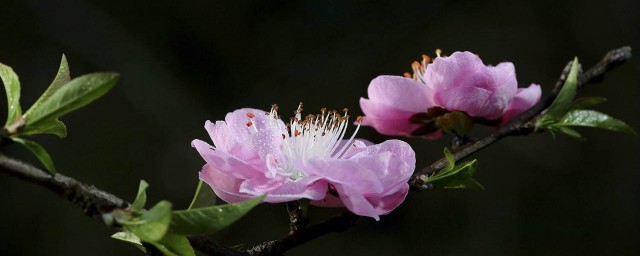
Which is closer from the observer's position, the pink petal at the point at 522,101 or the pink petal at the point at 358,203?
the pink petal at the point at 358,203

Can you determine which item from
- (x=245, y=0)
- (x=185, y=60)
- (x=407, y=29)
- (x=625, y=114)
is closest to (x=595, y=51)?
(x=625, y=114)

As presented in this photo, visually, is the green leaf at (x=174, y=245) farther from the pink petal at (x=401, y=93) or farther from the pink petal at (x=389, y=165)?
the pink petal at (x=401, y=93)

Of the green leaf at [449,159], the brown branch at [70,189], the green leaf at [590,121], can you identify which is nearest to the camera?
the brown branch at [70,189]

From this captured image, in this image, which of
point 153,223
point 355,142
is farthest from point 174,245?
point 355,142

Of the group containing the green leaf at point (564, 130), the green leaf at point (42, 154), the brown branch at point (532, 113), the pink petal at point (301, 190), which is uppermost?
the green leaf at point (42, 154)

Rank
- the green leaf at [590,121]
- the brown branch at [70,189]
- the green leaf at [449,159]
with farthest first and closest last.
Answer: the green leaf at [590,121], the green leaf at [449,159], the brown branch at [70,189]

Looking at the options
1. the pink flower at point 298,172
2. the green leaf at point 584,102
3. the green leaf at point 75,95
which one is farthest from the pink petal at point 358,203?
the green leaf at point 584,102

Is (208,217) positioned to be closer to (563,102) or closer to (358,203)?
(358,203)

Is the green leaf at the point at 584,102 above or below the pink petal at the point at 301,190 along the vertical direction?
below
